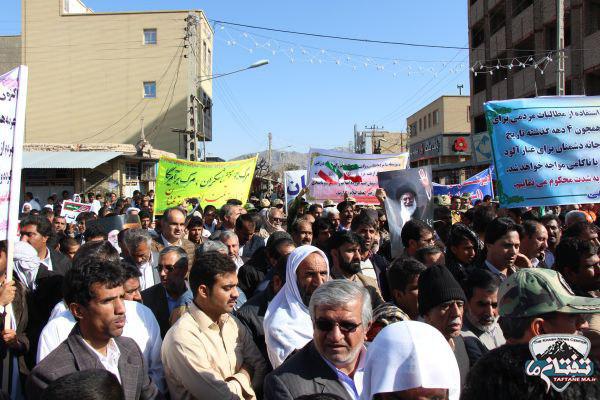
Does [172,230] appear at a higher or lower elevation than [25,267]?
higher

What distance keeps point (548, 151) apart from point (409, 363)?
4.95 metres

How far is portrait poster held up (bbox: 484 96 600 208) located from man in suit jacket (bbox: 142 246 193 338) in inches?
135

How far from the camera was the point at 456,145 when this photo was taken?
4628cm

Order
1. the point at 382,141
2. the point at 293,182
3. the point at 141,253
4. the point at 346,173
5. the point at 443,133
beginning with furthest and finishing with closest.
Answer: the point at 382,141
the point at 443,133
the point at 293,182
the point at 346,173
the point at 141,253

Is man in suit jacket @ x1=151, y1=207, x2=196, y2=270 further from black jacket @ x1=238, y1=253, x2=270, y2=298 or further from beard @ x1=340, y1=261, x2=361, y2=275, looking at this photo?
beard @ x1=340, y1=261, x2=361, y2=275

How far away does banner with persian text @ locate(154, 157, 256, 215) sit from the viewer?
10.3m

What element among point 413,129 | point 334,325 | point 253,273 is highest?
point 413,129

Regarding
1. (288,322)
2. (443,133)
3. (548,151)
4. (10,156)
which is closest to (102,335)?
(288,322)

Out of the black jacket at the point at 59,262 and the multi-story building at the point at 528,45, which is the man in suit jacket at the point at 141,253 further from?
the multi-story building at the point at 528,45

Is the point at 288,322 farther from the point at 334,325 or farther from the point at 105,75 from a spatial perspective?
the point at 105,75

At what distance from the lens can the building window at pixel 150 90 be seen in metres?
41.0

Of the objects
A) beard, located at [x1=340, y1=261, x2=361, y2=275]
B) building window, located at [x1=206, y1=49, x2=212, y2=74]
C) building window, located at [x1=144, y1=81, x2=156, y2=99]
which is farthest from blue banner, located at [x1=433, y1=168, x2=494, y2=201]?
building window, located at [x1=206, y1=49, x2=212, y2=74]

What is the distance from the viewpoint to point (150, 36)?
41.1m

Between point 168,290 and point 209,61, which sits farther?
point 209,61
